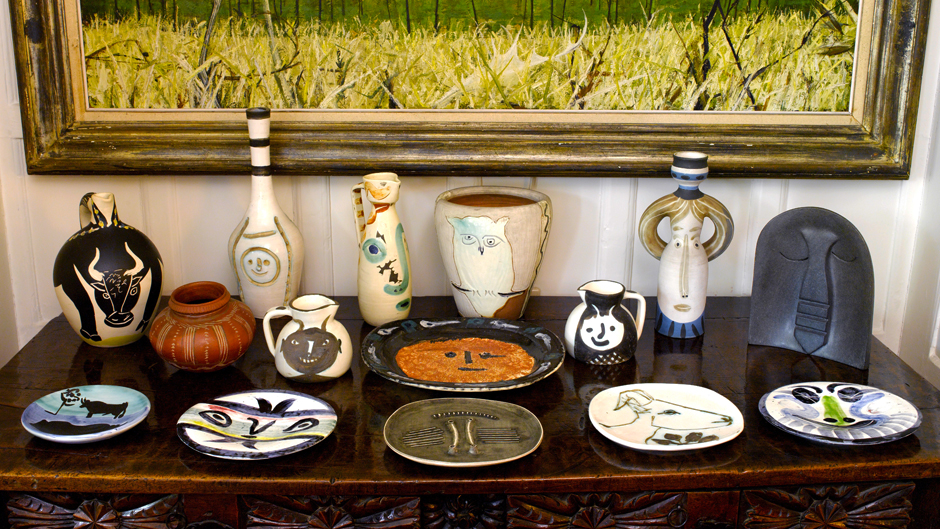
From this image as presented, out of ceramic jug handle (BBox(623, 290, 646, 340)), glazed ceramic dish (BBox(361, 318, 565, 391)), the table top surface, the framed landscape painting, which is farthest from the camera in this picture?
the framed landscape painting

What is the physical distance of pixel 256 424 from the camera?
3.14 feet

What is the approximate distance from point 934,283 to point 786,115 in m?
0.41

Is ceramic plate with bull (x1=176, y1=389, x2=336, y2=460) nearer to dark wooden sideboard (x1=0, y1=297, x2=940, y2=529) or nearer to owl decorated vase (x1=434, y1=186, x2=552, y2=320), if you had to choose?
dark wooden sideboard (x1=0, y1=297, x2=940, y2=529)

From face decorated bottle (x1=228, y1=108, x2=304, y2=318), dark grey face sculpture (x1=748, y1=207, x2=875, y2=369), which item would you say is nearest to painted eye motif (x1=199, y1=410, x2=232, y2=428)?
face decorated bottle (x1=228, y1=108, x2=304, y2=318)

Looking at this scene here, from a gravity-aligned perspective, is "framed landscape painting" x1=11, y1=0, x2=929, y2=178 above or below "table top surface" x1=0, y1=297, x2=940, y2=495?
above

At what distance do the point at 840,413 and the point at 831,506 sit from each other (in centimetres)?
13

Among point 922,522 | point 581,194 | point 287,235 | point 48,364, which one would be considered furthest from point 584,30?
point 48,364

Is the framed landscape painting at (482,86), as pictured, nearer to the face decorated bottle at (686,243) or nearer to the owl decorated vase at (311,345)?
the face decorated bottle at (686,243)

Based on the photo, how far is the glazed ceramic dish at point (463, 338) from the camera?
103 centimetres

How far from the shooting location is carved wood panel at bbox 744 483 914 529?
0.92 metres

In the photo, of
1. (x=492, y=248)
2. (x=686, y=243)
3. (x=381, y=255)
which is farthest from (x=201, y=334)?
(x=686, y=243)

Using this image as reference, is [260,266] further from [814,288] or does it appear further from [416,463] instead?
[814,288]

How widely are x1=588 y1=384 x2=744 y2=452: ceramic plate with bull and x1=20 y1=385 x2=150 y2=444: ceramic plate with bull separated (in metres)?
0.60

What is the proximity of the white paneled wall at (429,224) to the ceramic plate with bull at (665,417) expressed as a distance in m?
0.43
